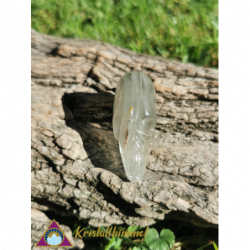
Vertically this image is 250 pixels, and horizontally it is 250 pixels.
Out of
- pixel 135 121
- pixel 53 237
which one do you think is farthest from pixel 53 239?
pixel 135 121

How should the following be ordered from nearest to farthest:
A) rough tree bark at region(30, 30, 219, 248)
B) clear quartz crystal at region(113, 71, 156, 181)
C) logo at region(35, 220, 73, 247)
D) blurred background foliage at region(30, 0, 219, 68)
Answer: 1. clear quartz crystal at region(113, 71, 156, 181)
2. rough tree bark at region(30, 30, 219, 248)
3. logo at region(35, 220, 73, 247)
4. blurred background foliage at region(30, 0, 219, 68)

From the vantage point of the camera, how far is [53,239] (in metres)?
2.17

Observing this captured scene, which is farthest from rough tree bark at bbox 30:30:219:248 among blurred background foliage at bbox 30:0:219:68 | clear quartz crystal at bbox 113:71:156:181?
blurred background foliage at bbox 30:0:219:68

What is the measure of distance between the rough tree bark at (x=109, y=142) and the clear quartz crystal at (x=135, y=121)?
0.16m

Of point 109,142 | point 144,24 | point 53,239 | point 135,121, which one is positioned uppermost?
point 144,24

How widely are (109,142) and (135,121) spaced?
A: 1.72 feet

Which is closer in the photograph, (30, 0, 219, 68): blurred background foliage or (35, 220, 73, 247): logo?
(35, 220, 73, 247): logo

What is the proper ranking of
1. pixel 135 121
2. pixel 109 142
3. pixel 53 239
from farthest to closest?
pixel 109 142
pixel 53 239
pixel 135 121

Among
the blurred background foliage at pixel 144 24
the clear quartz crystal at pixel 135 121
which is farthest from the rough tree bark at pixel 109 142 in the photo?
the blurred background foliage at pixel 144 24

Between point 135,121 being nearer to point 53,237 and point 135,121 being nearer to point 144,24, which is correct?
point 53,237

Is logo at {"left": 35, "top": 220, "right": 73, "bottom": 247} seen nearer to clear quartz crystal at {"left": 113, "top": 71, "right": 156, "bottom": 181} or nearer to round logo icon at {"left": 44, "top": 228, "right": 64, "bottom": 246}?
round logo icon at {"left": 44, "top": 228, "right": 64, "bottom": 246}

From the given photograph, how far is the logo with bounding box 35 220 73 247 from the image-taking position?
215 cm

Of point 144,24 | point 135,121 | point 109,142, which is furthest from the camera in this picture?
point 144,24

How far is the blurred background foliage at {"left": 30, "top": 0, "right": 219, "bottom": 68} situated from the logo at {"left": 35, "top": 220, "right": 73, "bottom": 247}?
7.89ft
